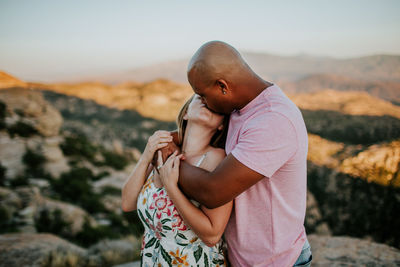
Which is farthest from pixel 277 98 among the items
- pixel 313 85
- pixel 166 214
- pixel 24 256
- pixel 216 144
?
pixel 313 85

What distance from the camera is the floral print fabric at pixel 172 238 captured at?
170 cm

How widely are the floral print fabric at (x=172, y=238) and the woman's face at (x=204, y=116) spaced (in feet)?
1.98

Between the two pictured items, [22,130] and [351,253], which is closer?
[351,253]

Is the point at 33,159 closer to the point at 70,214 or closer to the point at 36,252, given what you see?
the point at 70,214

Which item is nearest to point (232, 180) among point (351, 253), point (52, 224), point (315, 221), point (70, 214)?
point (351, 253)

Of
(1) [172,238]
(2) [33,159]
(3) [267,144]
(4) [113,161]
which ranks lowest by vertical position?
(4) [113,161]

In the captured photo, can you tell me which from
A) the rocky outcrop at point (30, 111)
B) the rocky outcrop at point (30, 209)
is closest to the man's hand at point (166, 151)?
the rocky outcrop at point (30, 209)

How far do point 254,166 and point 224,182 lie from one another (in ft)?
0.60

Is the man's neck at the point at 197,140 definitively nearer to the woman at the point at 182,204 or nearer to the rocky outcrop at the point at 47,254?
the woman at the point at 182,204

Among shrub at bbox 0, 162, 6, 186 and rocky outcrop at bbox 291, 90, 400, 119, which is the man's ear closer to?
shrub at bbox 0, 162, 6, 186

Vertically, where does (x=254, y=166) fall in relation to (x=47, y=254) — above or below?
above

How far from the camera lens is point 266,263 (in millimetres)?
1471

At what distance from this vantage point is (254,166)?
4.00 ft

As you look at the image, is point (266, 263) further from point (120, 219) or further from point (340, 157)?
point (340, 157)
